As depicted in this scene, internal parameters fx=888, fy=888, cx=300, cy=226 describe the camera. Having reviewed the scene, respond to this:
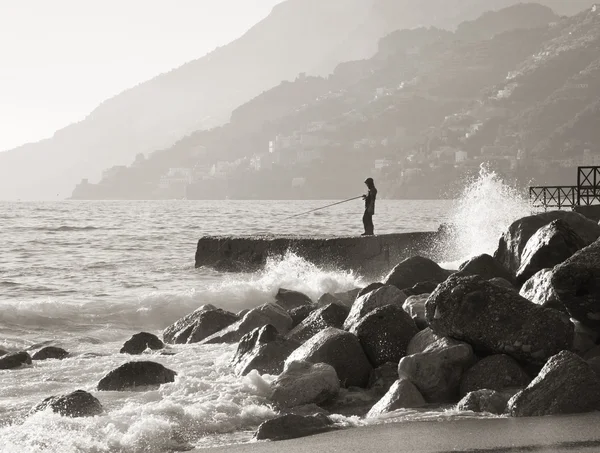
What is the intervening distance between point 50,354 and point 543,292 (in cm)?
556

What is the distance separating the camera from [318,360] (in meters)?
7.64

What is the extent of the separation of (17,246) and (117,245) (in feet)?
11.6

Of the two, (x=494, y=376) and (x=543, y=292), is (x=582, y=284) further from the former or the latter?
(x=494, y=376)

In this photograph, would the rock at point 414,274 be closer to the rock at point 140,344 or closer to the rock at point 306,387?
the rock at point 140,344

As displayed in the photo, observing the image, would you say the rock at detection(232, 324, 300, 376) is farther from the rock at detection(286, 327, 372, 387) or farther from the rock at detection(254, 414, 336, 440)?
the rock at detection(254, 414, 336, 440)

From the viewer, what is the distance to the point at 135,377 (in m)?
7.92

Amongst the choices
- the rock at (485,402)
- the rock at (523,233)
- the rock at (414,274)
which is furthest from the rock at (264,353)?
the rock at (523,233)

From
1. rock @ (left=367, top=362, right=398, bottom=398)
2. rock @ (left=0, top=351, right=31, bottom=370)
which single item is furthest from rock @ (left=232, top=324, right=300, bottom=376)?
rock @ (left=0, top=351, right=31, bottom=370)

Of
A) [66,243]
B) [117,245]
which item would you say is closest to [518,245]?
[117,245]

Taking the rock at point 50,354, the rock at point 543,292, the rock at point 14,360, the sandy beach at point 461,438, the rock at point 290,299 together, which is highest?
the rock at point 543,292

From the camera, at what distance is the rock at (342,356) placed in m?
7.61

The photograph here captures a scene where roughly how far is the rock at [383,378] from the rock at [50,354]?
4.20 metres

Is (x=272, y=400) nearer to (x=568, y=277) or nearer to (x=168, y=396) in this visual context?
(x=168, y=396)

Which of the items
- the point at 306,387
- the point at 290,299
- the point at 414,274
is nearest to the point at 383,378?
the point at 306,387
